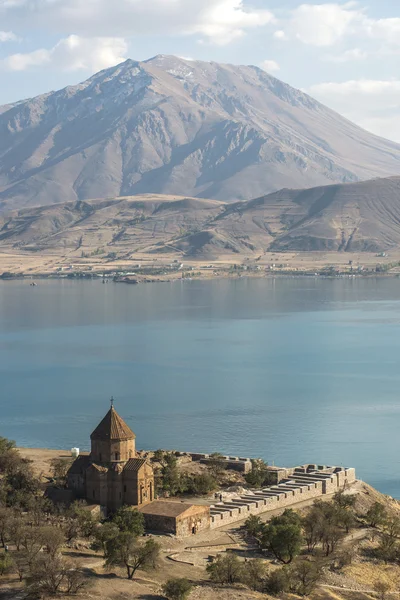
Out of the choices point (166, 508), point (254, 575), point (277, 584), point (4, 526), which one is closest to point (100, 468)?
point (166, 508)

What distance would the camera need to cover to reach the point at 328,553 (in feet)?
99.3

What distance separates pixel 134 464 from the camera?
32.3 m

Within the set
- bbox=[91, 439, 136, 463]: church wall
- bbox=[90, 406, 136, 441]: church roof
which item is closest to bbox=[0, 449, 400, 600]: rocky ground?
bbox=[91, 439, 136, 463]: church wall

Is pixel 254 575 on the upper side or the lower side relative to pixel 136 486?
lower

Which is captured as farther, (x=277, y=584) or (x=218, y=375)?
→ (x=218, y=375)

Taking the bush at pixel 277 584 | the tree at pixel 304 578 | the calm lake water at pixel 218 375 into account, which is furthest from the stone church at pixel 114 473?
the calm lake water at pixel 218 375

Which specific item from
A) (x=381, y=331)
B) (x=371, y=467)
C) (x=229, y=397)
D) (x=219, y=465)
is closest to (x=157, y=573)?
(x=219, y=465)

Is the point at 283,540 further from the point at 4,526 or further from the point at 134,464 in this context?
the point at 4,526

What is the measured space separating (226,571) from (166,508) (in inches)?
195

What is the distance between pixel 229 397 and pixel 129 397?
603cm

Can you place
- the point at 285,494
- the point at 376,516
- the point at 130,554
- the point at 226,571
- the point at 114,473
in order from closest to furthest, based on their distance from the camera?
the point at 226,571
the point at 130,554
the point at 114,473
the point at 376,516
the point at 285,494

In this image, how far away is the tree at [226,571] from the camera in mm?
27234

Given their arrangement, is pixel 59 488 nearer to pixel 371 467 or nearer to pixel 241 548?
pixel 241 548

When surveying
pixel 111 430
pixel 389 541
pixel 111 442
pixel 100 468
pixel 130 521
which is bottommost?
pixel 389 541
